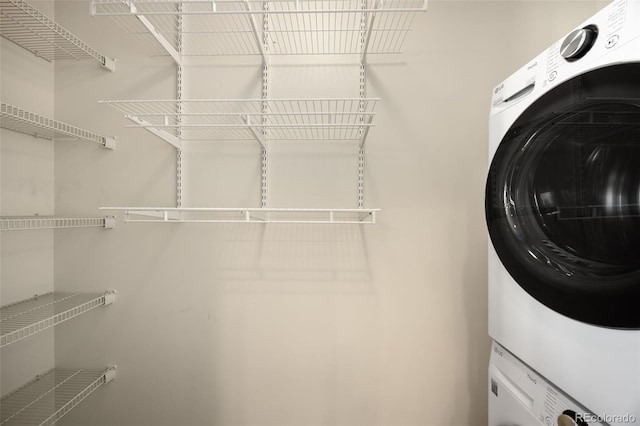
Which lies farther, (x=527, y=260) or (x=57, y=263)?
(x=57, y=263)

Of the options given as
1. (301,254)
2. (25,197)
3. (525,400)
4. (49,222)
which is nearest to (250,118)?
(301,254)

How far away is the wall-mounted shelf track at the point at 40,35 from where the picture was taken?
1.07m

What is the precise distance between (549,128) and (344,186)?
80cm

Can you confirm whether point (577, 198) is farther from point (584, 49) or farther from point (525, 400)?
point (525, 400)

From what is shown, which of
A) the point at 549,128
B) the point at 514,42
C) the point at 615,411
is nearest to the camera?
the point at 615,411

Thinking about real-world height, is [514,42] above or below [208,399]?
above

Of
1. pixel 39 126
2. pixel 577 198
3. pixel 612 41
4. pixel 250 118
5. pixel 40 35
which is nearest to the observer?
pixel 612 41

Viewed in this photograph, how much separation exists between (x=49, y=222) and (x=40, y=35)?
31.1 inches

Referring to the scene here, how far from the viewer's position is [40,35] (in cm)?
123

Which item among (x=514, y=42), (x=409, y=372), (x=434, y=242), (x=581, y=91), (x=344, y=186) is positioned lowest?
(x=409, y=372)

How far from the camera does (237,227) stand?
4.66 ft

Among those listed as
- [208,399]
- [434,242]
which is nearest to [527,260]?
[434,242]

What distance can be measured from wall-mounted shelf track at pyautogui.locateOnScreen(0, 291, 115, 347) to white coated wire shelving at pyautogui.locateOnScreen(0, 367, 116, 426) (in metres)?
0.30

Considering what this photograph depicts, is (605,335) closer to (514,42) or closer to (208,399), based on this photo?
(514,42)
